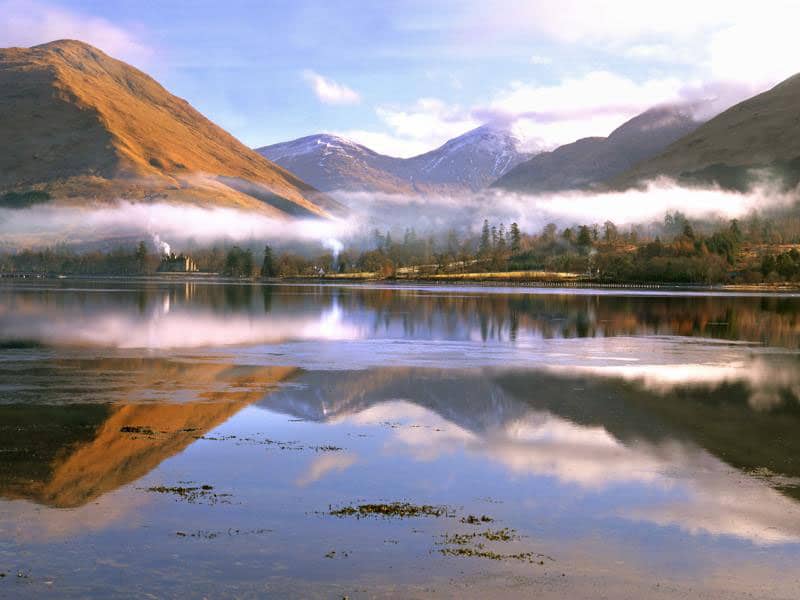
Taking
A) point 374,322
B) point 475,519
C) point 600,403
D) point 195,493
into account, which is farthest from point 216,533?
point 374,322

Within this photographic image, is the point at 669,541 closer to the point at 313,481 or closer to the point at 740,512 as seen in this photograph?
the point at 740,512

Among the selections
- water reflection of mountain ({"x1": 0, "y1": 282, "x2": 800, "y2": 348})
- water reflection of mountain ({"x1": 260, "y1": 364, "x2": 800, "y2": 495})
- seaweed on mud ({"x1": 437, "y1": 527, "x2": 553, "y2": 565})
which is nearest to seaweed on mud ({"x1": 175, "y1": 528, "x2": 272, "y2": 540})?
seaweed on mud ({"x1": 437, "y1": 527, "x2": 553, "y2": 565})

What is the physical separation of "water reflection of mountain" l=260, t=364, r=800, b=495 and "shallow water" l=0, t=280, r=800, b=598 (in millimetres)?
188

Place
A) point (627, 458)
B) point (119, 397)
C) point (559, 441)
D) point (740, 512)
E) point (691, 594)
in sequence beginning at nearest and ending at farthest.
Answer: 1. point (691, 594)
2. point (740, 512)
3. point (627, 458)
4. point (559, 441)
5. point (119, 397)

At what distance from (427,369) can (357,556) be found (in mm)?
32105

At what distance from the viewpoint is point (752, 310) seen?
12200 centimetres

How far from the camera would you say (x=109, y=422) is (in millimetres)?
31703

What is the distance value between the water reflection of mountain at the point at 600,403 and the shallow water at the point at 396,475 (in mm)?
188

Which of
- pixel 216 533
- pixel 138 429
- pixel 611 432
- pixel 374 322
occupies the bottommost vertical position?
pixel 611 432

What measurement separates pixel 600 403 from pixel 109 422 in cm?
2045

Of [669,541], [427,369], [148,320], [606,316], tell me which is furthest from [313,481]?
[606,316]

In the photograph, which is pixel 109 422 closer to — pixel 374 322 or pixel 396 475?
pixel 396 475

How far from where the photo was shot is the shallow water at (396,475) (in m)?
17.4

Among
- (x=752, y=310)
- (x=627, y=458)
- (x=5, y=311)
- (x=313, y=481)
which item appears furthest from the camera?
(x=752, y=310)
